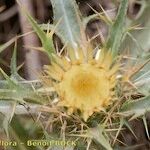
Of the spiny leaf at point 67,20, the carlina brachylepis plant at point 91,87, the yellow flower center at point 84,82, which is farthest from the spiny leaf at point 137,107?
the spiny leaf at point 67,20

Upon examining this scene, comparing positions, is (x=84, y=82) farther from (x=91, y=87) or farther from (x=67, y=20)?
(x=67, y=20)

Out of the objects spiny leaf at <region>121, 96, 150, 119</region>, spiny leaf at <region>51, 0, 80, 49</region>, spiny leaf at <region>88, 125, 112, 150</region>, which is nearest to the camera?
spiny leaf at <region>88, 125, 112, 150</region>

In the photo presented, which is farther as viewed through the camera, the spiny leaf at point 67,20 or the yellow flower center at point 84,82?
the spiny leaf at point 67,20

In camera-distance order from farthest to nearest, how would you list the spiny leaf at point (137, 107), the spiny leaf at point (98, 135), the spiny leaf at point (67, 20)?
the spiny leaf at point (67, 20)
the spiny leaf at point (137, 107)
the spiny leaf at point (98, 135)

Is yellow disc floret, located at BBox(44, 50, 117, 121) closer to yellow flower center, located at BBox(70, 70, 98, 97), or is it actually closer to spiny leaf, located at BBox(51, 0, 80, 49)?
yellow flower center, located at BBox(70, 70, 98, 97)

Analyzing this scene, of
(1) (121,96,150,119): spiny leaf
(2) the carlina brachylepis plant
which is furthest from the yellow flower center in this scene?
(1) (121,96,150,119): spiny leaf

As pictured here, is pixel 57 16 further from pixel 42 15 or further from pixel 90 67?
pixel 42 15

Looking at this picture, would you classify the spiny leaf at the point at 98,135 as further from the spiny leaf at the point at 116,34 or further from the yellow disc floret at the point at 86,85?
the spiny leaf at the point at 116,34

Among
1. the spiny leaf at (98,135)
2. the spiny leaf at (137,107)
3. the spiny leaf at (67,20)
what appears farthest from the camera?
the spiny leaf at (67,20)

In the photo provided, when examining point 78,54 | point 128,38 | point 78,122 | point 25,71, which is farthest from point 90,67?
point 25,71
